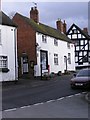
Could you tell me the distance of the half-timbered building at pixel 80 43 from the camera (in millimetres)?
78125

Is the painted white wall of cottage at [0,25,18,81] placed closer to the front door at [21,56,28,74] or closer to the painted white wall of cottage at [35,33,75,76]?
the painted white wall of cottage at [35,33,75,76]

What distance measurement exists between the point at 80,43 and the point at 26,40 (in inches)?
1383

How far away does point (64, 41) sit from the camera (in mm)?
57281

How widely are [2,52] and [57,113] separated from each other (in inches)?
828

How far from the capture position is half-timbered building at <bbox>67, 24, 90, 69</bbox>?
256 feet

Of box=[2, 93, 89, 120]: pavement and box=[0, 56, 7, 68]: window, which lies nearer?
box=[2, 93, 89, 120]: pavement

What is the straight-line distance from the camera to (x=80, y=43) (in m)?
78.9

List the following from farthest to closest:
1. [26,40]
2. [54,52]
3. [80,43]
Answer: [80,43] → [54,52] → [26,40]

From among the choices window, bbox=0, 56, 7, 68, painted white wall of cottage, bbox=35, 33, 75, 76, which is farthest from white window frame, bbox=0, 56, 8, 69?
painted white wall of cottage, bbox=35, 33, 75, 76

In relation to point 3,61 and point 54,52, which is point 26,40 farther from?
point 3,61

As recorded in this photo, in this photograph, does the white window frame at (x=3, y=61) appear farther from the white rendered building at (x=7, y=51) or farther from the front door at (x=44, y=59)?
the front door at (x=44, y=59)

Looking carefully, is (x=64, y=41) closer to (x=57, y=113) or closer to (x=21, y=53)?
(x=21, y=53)

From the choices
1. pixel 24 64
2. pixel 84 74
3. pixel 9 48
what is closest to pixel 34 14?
pixel 24 64

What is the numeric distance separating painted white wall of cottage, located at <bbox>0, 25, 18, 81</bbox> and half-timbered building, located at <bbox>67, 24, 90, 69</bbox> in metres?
42.8
